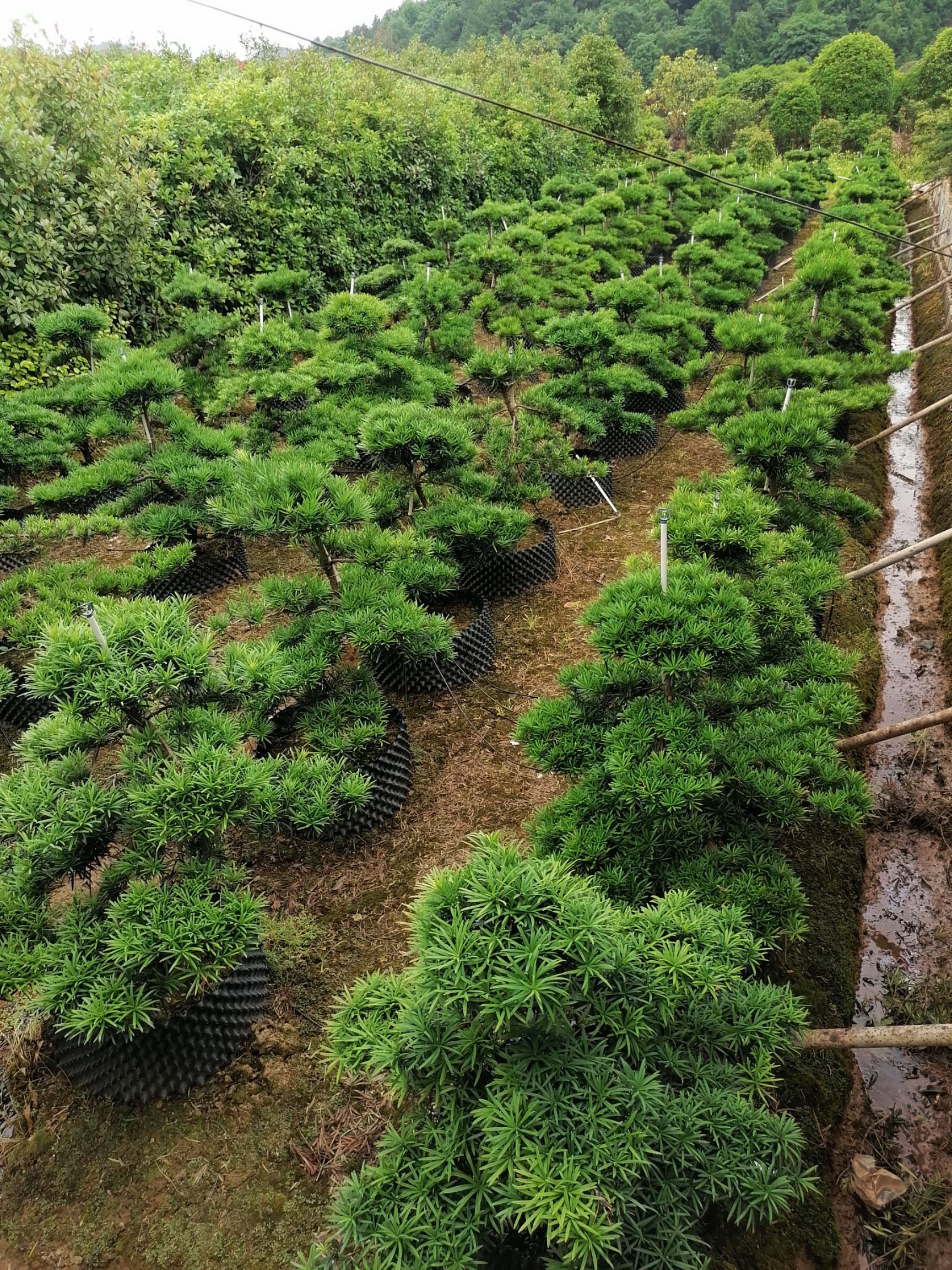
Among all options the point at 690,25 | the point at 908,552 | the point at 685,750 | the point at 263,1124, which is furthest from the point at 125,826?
the point at 690,25

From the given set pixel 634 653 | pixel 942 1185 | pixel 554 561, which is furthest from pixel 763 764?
pixel 554 561

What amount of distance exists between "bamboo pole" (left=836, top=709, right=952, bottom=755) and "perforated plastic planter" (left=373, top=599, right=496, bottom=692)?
2332 millimetres

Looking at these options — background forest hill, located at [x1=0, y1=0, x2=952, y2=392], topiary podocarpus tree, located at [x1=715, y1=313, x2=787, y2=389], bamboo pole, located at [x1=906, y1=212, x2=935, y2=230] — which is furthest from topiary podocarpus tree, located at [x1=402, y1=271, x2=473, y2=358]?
bamboo pole, located at [x1=906, y1=212, x2=935, y2=230]

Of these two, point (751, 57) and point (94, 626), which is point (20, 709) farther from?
point (751, 57)

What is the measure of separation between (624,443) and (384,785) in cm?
578

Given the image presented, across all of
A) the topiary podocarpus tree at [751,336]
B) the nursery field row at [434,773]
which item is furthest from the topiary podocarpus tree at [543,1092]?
the topiary podocarpus tree at [751,336]

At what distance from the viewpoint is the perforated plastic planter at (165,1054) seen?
270 centimetres

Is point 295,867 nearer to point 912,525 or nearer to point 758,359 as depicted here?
point 758,359

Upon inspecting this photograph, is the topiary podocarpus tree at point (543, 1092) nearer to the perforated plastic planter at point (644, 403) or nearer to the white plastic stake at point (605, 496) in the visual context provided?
the white plastic stake at point (605, 496)

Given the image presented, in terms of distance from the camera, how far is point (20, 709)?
181 inches

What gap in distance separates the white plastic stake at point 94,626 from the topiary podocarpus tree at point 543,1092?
145 cm

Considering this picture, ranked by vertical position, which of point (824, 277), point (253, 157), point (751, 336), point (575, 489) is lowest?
point (575, 489)

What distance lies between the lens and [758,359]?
649 cm

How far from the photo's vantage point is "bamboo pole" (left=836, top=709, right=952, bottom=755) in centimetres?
336
